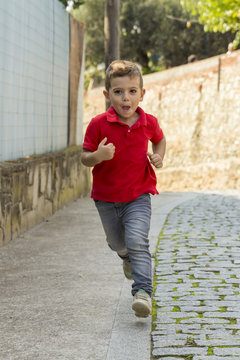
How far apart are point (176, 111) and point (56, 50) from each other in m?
17.2

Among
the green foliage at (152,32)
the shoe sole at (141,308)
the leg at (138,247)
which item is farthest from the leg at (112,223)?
the green foliage at (152,32)

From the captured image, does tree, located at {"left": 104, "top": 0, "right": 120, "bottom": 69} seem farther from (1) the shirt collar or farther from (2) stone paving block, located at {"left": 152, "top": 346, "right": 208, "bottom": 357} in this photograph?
(2) stone paving block, located at {"left": 152, "top": 346, "right": 208, "bottom": 357}

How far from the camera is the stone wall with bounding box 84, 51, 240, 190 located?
2167 cm

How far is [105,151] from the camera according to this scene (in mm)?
3613

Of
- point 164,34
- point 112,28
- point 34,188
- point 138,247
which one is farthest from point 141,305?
point 164,34

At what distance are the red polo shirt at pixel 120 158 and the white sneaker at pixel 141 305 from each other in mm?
614

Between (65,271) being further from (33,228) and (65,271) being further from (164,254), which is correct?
(33,228)

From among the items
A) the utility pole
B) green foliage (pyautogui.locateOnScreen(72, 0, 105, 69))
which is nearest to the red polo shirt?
the utility pole

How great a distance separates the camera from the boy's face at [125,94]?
3.81 metres

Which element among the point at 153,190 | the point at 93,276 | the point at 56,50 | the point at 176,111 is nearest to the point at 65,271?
the point at 93,276

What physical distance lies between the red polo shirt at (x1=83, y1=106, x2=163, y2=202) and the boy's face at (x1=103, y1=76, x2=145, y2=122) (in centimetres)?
7

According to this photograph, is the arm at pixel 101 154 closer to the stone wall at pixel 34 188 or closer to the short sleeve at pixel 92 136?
the short sleeve at pixel 92 136

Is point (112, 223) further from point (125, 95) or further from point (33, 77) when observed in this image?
point (33, 77)

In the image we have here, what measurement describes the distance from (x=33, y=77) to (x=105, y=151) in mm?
4320
